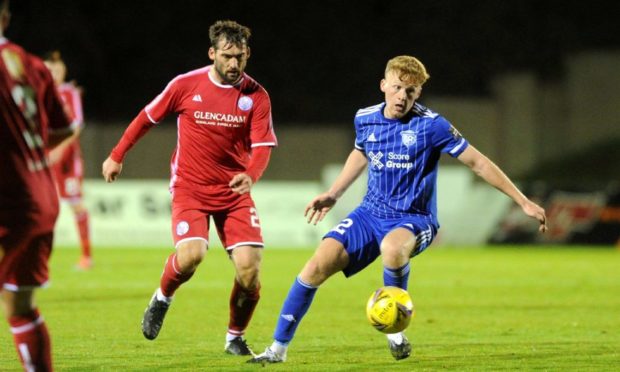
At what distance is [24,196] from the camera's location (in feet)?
15.9

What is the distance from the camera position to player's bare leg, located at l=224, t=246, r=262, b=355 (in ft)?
24.5

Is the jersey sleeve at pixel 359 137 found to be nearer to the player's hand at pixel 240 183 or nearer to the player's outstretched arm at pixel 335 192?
the player's outstretched arm at pixel 335 192

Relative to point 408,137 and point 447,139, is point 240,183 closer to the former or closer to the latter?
point 408,137

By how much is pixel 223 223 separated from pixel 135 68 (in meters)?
23.2

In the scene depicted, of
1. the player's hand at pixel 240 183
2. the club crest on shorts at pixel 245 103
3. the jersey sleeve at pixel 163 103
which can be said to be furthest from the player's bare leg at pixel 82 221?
the player's hand at pixel 240 183

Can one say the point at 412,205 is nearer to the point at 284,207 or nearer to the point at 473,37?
the point at 284,207

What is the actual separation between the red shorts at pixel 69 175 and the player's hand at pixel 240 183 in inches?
312

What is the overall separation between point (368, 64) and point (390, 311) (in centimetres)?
2529

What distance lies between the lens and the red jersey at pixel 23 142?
4816 mm

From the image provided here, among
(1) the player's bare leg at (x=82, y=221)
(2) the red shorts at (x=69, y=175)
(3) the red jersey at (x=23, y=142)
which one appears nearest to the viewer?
(3) the red jersey at (x=23, y=142)

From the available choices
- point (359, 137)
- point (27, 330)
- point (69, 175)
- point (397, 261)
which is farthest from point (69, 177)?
point (27, 330)

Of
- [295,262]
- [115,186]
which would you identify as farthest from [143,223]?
[295,262]

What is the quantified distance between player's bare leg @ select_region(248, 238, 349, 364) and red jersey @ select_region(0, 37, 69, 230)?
2.39 metres

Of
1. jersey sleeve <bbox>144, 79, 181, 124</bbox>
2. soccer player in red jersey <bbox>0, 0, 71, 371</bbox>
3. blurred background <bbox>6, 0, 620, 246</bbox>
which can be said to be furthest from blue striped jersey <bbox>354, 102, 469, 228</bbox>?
blurred background <bbox>6, 0, 620, 246</bbox>
